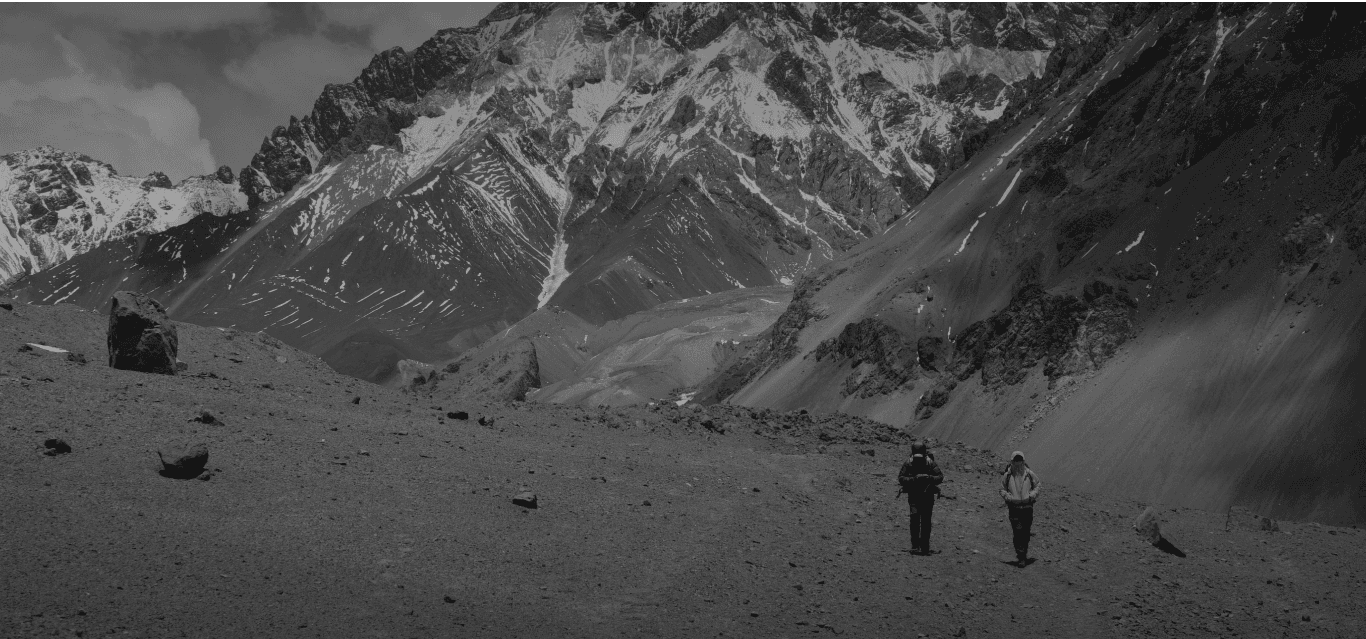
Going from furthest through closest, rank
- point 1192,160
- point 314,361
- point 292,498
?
point 1192,160 < point 314,361 < point 292,498

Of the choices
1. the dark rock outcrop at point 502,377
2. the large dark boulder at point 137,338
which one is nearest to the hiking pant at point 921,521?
the large dark boulder at point 137,338

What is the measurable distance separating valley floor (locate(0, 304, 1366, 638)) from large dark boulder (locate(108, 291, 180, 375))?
0.88 metres

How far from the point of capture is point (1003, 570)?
51.5 feet

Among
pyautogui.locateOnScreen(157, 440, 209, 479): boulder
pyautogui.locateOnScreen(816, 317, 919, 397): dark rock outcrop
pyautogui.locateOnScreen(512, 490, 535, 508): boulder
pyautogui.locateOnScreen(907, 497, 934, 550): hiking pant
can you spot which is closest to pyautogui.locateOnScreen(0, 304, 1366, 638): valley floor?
pyautogui.locateOnScreen(512, 490, 535, 508): boulder

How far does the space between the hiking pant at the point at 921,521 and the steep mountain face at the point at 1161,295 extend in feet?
87.6

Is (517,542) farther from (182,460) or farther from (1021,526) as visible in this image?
(1021,526)

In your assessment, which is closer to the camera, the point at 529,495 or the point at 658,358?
the point at 529,495

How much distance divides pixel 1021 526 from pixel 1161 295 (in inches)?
1749

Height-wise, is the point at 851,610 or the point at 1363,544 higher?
the point at 1363,544

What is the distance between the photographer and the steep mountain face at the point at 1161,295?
43.5 metres

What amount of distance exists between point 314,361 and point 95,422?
998 centimetres

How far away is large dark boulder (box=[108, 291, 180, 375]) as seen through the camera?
21547 mm

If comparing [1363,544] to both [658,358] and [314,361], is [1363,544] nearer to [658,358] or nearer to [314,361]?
[314,361]

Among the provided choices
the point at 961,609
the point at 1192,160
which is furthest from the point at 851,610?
the point at 1192,160
